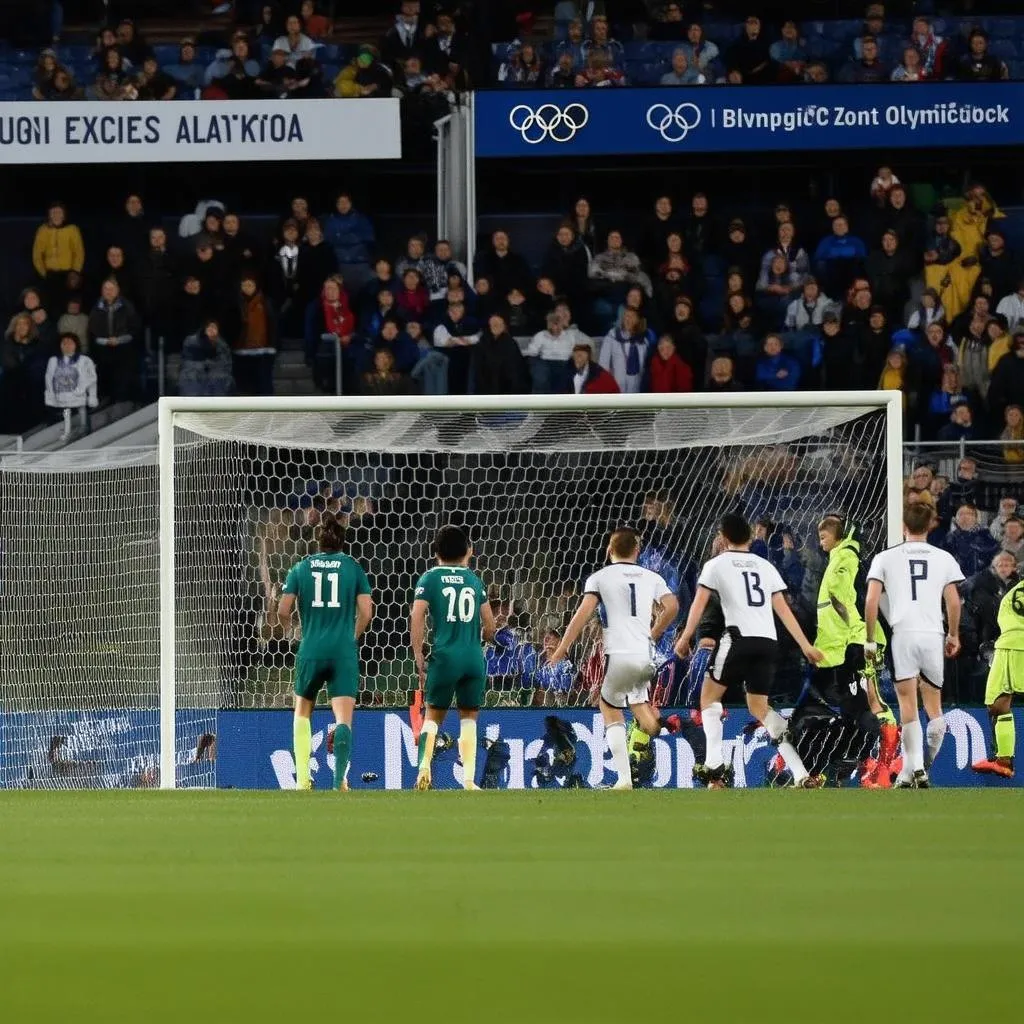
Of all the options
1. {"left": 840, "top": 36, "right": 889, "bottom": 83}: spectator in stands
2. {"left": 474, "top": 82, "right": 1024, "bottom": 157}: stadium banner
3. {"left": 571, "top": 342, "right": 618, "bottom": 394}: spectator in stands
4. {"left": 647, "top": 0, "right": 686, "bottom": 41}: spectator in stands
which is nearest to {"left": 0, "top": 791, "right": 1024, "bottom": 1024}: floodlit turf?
{"left": 571, "top": 342, "right": 618, "bottom": 394}: spectator in stands

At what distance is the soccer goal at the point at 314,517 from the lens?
14688 millimetres

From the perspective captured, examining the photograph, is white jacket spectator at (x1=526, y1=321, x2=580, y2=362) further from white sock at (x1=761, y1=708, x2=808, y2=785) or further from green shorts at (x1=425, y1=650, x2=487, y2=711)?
white sock at (x1=761, y1=708, x2=808, y2=785)

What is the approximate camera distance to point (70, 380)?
2014cm

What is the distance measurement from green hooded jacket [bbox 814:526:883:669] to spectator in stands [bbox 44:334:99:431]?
854 centimetres

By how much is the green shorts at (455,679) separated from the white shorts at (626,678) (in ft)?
2.57

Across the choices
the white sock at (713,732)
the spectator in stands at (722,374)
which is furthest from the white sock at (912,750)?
the spectator in stands at (722,374)

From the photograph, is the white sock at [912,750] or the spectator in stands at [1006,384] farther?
the spectator in stands at [1006,384]

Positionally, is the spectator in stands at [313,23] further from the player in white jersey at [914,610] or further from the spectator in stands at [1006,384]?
the player in white jersey at [914,610]

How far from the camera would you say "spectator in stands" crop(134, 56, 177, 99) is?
2220 cm

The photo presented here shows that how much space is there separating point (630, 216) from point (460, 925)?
732 inches

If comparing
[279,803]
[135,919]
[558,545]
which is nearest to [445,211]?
[558,545]

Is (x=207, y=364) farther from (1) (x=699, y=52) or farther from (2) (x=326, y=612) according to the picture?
(2) (x=326, y=612)

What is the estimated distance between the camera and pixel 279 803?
10.7 meters

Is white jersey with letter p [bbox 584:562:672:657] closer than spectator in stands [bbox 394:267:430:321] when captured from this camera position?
Yes
